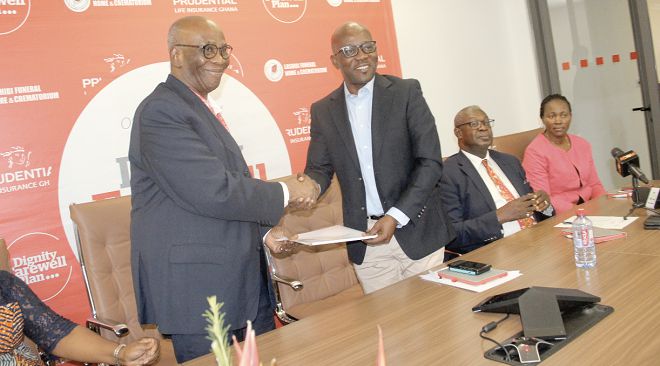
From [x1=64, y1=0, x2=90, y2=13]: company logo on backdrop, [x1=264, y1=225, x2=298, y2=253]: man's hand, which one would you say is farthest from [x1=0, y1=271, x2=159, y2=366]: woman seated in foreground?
[x1=64, y1=0, x2=90, y2=13]: company logo on backdrop

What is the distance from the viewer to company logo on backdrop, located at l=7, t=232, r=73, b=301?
275 centimetres

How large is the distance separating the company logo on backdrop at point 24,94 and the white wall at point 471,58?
290cm

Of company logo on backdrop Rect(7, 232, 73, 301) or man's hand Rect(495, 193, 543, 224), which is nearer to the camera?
company logo on backdrop Rect(7, 232, 73, 301)

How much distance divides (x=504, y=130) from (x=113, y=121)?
3.95 meters

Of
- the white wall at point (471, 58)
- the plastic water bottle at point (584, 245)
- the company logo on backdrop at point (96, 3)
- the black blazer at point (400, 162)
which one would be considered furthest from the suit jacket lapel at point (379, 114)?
the white wall at point (471, 58)

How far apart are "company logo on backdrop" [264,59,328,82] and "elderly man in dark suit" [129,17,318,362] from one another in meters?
1.71

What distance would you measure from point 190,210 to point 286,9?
242 centimetres

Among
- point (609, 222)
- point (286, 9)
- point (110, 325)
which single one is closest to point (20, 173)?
point (110, 325)

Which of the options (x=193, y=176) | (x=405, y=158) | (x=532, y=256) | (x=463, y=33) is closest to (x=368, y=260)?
(x=405, y=158)

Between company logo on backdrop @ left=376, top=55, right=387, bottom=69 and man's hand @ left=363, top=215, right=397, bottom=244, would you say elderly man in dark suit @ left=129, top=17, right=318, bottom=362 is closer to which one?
man's hand @ left=363, top=215, right=397, bottom=244

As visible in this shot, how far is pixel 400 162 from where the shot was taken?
245 centimetres

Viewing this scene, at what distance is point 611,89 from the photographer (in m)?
5.50

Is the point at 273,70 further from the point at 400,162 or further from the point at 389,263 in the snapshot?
the point at 389,263

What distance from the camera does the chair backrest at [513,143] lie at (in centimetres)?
407
